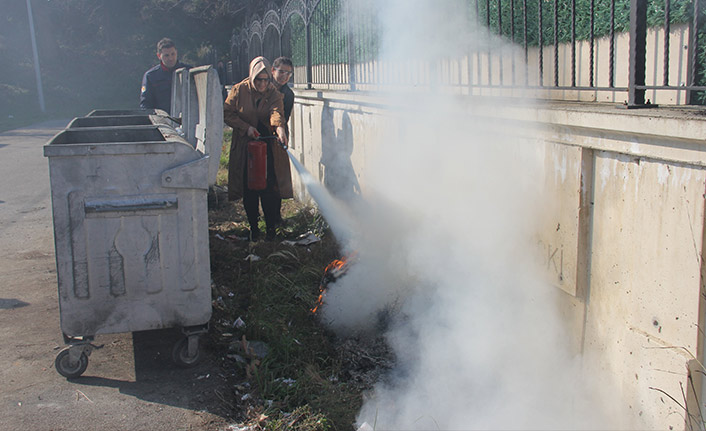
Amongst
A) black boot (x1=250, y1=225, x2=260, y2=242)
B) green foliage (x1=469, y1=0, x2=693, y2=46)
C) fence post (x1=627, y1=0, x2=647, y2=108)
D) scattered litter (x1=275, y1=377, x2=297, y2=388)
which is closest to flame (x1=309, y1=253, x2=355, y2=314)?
scattered litter (x1=275, y1=377, x2=297, y2=388)

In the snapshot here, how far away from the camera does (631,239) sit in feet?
8.04

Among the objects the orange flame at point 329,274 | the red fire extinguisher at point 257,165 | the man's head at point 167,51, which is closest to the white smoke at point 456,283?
the orange flame at point 329,274

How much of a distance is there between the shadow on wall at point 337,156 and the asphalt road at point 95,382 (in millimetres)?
2468

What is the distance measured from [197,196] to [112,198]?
0.42m

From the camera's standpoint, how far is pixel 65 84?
1233 inches

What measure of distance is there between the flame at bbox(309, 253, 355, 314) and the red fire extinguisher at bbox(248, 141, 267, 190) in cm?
138

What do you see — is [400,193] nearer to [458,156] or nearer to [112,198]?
[458,156]

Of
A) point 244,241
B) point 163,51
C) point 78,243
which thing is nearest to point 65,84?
point 163,51

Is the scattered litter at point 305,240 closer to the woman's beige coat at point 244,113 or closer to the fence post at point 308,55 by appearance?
the woman's beige coat at point 244,113

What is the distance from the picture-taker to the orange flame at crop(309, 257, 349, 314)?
425cm

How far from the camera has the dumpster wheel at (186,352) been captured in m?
3.49

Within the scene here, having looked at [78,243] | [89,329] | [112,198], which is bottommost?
[89,329]

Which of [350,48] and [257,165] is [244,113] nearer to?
[257,165]

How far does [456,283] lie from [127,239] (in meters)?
1.82
